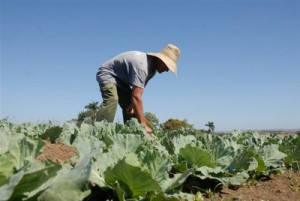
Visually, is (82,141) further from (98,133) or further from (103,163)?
(98,133)

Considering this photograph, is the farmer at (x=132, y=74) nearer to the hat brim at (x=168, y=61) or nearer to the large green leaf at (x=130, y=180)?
the hat brim at (x=168, y=61)

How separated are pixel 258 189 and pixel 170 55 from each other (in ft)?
13.0

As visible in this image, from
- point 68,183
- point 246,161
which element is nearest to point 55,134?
point 246,161

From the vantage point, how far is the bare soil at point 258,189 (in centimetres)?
309

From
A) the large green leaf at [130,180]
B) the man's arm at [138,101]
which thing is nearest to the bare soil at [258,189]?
the large green leaf at [130,180]

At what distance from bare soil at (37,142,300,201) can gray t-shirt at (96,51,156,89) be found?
8.79 feet

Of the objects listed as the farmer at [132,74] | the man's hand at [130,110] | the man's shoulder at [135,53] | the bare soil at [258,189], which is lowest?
the bare soil at [258,189]

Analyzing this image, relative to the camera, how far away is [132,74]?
662 centimetres

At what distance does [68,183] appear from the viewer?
1.58 m

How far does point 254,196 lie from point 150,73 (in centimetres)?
407

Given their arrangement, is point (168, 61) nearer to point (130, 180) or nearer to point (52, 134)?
point (52, 134)

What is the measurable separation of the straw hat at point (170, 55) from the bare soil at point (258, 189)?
297 centimetres

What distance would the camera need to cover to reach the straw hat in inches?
263

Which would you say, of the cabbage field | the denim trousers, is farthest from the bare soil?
the denim trousers
